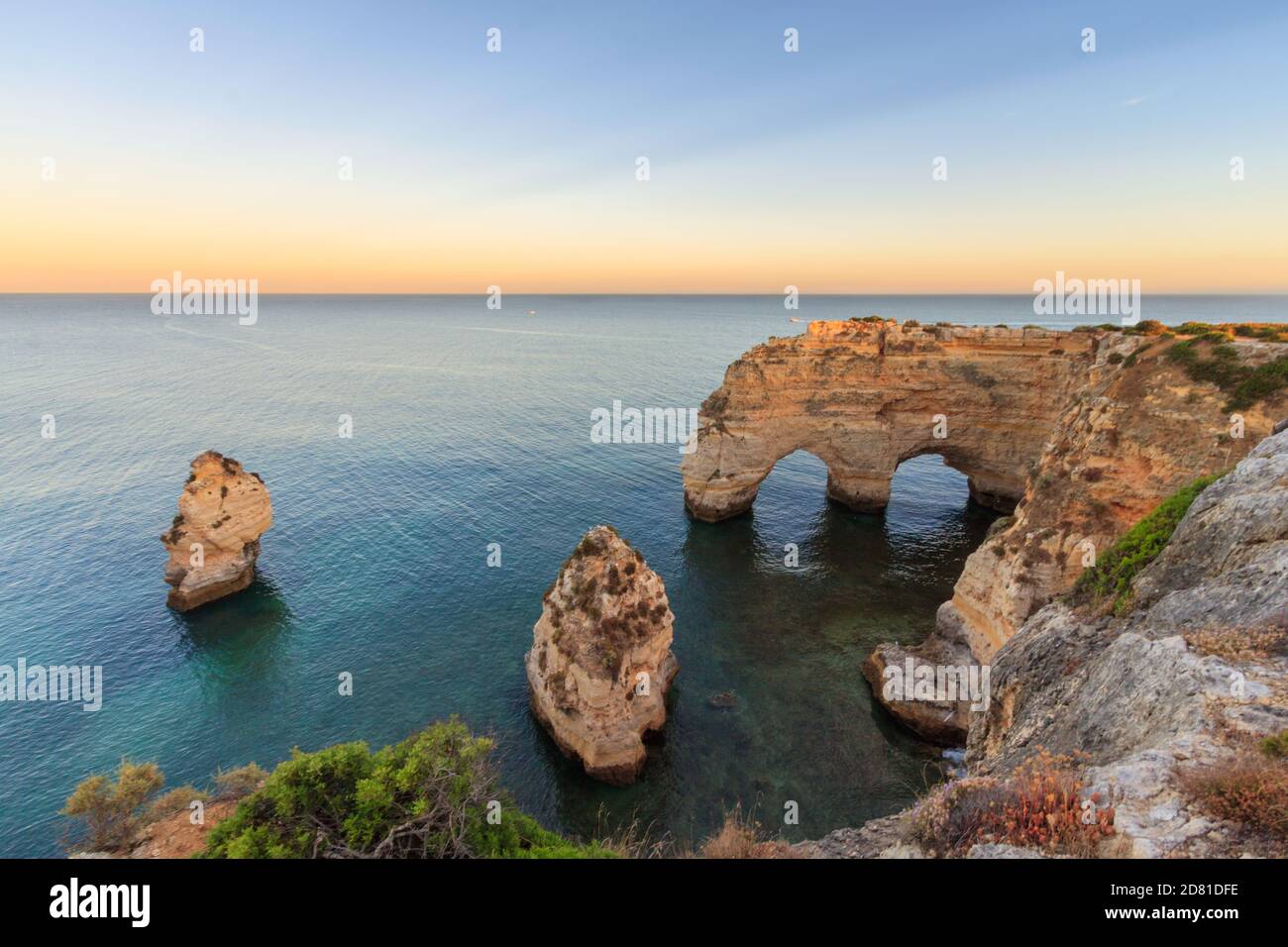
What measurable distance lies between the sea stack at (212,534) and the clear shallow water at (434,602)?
4.17 ft

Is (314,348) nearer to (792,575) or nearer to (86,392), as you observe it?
(86,392)

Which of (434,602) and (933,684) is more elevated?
(434,602)

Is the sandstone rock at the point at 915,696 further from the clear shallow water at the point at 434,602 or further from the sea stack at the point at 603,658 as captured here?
the sea stack at the point at 603,658

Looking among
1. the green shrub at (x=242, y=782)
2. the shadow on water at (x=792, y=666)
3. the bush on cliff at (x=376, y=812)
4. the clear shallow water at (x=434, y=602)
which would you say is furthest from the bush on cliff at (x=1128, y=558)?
the green shrub at (x=242, y=782)

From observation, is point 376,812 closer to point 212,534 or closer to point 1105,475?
point 1105,475

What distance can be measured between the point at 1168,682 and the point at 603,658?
16.4m

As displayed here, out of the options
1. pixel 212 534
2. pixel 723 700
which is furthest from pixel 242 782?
pixel 212 534

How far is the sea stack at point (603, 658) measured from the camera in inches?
833

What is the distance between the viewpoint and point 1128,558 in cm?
1360

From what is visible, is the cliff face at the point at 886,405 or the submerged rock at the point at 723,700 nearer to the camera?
the submerged rock at the point at 723,700

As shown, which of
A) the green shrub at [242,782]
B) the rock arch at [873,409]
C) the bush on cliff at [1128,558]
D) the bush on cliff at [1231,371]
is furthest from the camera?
the rock arch at [873,409]

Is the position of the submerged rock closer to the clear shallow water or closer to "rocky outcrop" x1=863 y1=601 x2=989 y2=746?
the clear shallow water

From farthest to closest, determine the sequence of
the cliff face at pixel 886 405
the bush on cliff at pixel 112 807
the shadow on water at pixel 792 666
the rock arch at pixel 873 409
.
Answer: the rock arch at pixel 873 409 → the cliff face at pixel 886 405 → the shadow on water at pixel 792 666 → the bush on cliff at pixel 112 807
